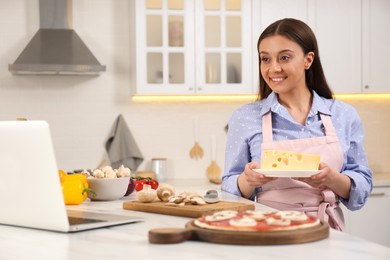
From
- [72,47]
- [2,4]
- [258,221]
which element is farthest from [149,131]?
[258,221]

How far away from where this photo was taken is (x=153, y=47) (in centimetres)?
521

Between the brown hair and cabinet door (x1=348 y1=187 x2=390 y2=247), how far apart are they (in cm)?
223

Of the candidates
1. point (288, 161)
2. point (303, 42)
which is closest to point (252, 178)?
point (288, 161)

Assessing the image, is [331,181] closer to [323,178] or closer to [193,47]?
[323,178]

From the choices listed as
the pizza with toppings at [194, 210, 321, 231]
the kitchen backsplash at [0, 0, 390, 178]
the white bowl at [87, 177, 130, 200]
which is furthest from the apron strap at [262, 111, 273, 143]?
the kitchen backsplash at [0, 0, 390, 178]

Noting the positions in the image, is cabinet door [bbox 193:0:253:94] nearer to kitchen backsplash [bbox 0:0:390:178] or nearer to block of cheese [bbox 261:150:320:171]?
kitchen backsplash [bbox 0:0:390:178]

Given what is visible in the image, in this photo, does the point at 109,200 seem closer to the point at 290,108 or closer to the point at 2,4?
the point at 290,108

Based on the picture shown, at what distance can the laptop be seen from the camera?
196 cm

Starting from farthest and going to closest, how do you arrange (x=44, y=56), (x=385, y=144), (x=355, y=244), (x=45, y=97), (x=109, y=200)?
(x=385, y=144) → (x=45, y=97) → (x=44, y=56) → (x=109, y=200) → (x=355, y=244)

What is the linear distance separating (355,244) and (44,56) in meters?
3.69

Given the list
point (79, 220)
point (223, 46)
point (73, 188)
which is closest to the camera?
point (79, 220)

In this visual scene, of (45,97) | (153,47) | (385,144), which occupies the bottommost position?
(385,144)

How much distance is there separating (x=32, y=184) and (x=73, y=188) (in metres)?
0.64

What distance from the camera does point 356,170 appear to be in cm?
300
